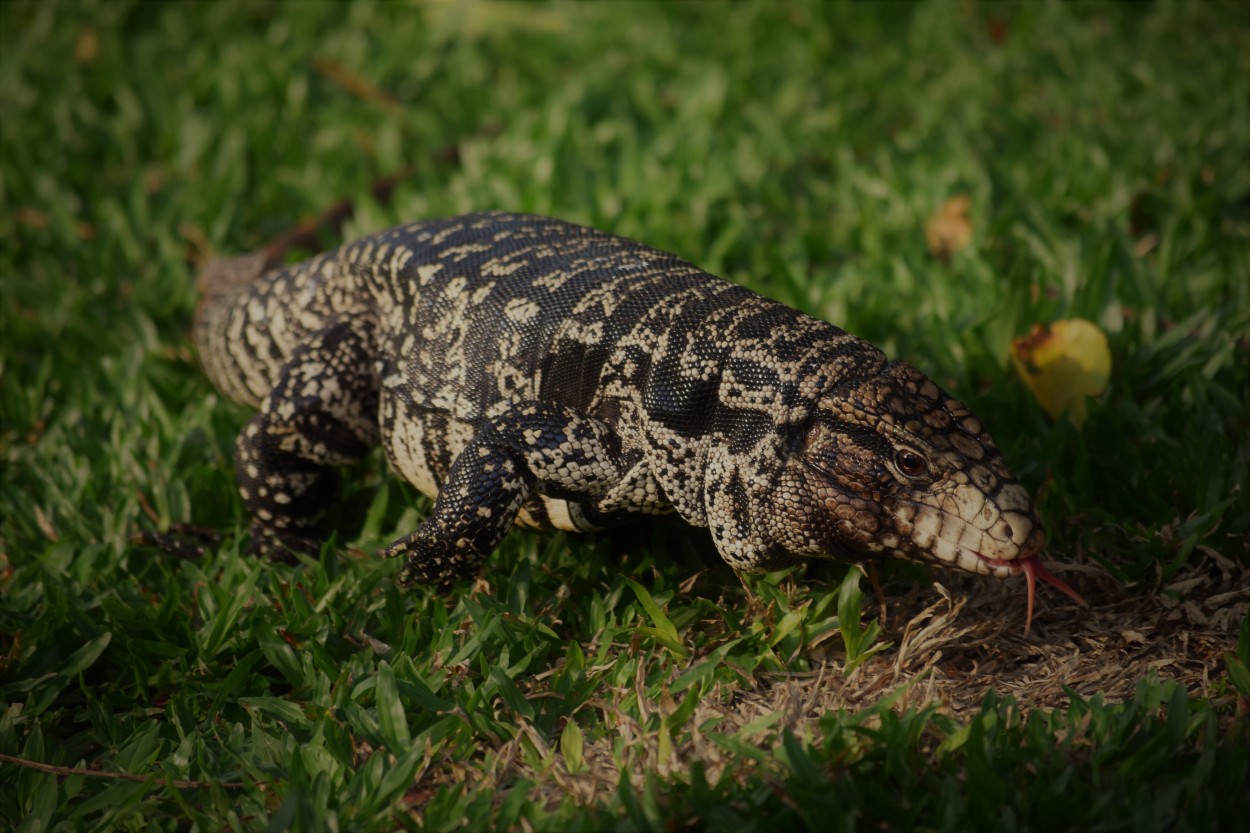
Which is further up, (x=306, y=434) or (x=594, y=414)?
(x=594, y=414)

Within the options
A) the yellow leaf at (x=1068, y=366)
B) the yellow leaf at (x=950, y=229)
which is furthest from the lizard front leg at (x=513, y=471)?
the yellow leaf at (x=950, y=229)

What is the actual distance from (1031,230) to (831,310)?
1.10 m

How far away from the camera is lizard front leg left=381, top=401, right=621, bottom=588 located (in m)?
3.51

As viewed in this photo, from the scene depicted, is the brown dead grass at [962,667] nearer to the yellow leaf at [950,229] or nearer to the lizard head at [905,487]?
the lizard head at [905,487]

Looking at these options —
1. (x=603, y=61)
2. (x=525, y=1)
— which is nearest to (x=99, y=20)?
(x=525, y=1)

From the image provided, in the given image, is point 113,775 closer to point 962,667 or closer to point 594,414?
point 594,414

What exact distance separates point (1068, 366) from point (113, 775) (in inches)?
130

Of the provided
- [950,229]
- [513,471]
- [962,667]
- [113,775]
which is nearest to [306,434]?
[513,471]

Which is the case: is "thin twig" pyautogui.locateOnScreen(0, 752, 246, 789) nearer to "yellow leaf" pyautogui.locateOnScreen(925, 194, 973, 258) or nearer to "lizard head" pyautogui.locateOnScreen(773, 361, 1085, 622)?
"lizard head" pyautogui.locateOnScreen(773, 361, 1085, 622)

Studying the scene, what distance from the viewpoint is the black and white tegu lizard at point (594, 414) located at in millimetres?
3189

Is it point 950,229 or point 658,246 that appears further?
point 950,229

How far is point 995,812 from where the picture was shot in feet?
9.16

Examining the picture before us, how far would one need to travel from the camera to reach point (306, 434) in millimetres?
4094

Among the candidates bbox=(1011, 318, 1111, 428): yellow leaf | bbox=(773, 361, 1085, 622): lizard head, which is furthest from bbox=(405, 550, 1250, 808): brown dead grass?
bbox=(1011, 318, 1111, 428): yellow leaf
